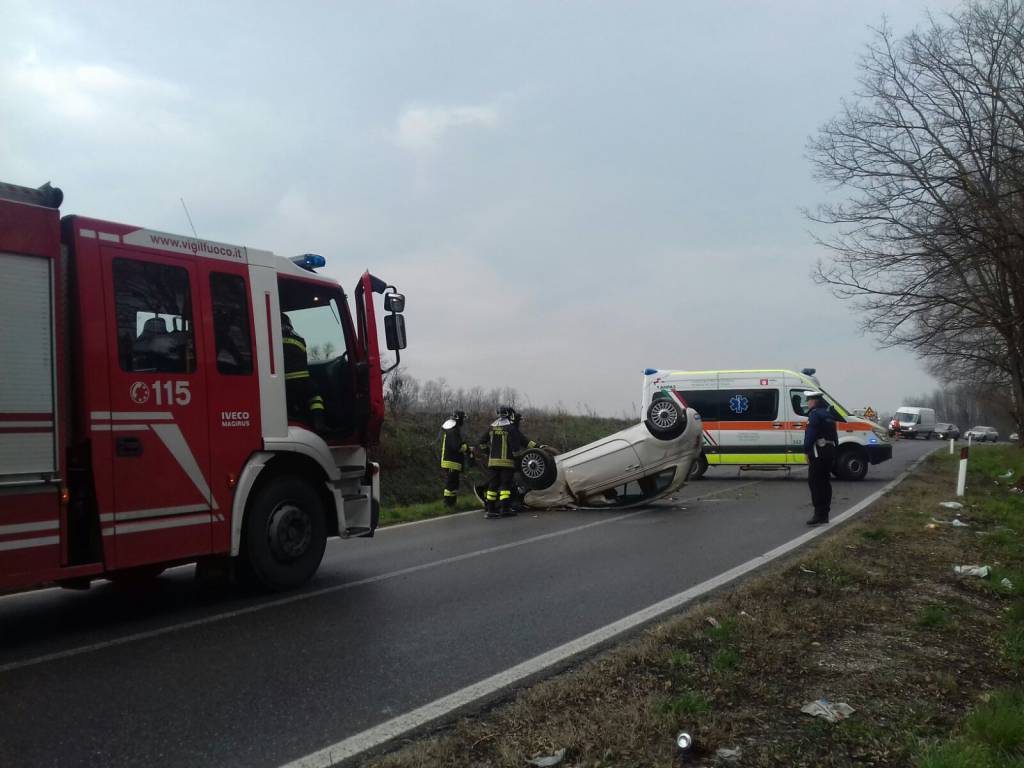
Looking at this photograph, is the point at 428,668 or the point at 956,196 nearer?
the point at 428,668

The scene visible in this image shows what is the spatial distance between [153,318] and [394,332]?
2.24 meters

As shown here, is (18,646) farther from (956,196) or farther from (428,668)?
(956,196)

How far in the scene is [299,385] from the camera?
7.29 m

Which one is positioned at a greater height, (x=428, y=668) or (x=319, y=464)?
(x=319, y=464)

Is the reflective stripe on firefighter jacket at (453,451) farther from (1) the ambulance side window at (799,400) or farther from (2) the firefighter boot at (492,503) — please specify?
(1) the ambulance side window at (799,400)

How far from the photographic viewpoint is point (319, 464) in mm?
7297

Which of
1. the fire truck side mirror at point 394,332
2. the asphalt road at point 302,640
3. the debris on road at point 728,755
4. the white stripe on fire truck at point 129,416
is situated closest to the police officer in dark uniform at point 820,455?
the asphalt road at point 302,640

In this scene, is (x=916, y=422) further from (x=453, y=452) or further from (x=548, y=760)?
(x=548, y=760)

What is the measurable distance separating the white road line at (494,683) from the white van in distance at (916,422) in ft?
194

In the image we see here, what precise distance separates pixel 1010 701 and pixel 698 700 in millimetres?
1596

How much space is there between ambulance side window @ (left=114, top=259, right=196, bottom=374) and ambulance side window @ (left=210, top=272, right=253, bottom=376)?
230 mm

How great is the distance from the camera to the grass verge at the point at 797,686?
3625 mm

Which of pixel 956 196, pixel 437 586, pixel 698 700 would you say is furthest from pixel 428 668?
pixel 956 196

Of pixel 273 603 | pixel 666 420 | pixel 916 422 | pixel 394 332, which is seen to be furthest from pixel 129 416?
pixel 916 422
